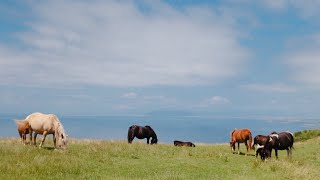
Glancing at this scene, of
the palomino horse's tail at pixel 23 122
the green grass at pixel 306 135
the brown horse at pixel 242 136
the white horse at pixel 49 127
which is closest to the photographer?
the white horse at pixel 49 127

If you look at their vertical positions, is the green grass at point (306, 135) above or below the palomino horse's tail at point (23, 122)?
below

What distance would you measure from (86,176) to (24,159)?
3910 mm

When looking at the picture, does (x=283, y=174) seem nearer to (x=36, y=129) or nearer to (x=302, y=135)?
(x=36, y=129)

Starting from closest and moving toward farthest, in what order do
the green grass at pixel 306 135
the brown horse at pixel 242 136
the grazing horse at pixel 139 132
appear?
the brown horse at pixel 242 136
the grazing horse at pixel 139 132
the green grass at pixel 306 135

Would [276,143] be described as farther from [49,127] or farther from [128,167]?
[49,127]

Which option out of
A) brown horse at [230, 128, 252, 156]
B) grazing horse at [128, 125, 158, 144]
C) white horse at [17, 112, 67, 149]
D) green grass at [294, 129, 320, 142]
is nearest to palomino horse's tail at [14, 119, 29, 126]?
white horse at [17, 112, 67, 149]

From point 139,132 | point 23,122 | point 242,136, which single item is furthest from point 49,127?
point 242,136

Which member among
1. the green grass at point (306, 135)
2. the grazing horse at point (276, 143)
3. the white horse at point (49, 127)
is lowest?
the green grass at point (306, 135)

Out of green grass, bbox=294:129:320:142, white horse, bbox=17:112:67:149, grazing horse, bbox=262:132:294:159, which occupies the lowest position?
green grass, bbox=294:129:320:142

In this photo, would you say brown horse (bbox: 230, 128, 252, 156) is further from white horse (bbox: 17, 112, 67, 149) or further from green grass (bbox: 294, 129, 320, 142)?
green grass (bbox: 294, 129, 320, 142)

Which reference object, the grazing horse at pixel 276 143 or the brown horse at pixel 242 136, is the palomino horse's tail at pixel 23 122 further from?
the grazing horse at pixel 276 143

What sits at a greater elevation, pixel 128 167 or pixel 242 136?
pixel 242 136

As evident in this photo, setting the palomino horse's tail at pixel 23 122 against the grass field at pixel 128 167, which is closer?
the grass field at pixel 128 167

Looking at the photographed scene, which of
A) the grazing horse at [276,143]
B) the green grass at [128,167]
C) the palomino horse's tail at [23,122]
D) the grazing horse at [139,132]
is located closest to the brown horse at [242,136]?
the grazing horse at [276,143]
